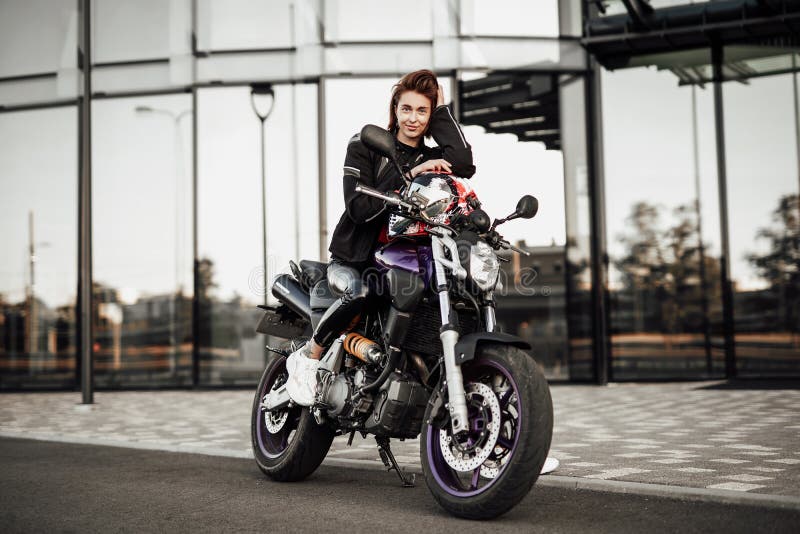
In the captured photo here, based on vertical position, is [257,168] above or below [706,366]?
above

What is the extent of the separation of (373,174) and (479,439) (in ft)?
5.24

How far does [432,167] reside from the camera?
4691mm

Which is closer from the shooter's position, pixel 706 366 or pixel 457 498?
pixel 457 498

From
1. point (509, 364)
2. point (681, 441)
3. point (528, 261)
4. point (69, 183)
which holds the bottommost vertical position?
point (681, 441)

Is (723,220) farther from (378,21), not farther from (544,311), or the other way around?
(378,21)

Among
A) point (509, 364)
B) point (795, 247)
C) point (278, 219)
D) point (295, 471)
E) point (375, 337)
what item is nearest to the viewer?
point (509, 364)

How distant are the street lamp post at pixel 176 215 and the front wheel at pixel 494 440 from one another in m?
10.9

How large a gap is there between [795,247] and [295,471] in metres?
10.0

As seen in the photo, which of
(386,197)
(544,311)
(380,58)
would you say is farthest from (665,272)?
(386,197)

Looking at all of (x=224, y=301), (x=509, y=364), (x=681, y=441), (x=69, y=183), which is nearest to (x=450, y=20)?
(x=224, y=301)

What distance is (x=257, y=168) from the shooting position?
14609 millimetres

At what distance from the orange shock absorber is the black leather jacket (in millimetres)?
406

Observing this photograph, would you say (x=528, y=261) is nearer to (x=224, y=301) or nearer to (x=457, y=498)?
(x=224, y=301)

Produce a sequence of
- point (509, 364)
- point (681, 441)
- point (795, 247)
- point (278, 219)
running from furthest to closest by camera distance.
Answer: point (278, 219) → point (795, 247) → point (681, 441) → point (509, 364)
